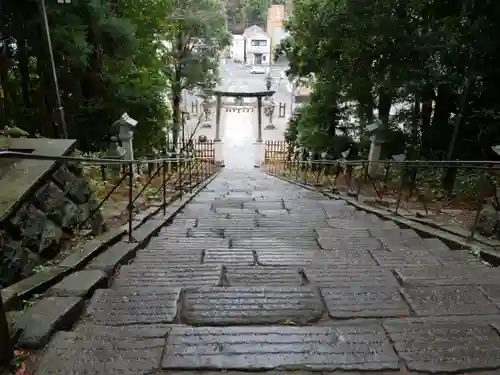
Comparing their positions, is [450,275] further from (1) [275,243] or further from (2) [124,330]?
(2) [124,330]

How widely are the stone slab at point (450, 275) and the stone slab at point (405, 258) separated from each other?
123mm

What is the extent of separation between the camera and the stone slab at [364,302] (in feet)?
7.91

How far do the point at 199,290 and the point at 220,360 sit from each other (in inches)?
31.5

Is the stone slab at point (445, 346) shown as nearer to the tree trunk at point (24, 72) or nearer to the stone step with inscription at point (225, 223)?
the stone step with inscription at point (225, 223)

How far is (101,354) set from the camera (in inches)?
75.7

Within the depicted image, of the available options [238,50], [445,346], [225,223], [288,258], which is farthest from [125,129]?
[238,50]

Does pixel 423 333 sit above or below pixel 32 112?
below

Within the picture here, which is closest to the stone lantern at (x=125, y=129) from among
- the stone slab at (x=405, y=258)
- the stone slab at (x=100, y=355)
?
the stone slab at (x=405, y=258)

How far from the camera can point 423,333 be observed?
214cm

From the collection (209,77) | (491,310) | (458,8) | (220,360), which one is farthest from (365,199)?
(209,77)

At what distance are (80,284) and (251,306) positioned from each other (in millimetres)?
Answer: 1086

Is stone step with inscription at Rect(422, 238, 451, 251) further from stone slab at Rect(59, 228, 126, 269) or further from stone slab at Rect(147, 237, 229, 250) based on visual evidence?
stone slab at Rect(59, 228, 126, 269)

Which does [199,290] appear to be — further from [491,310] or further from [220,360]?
[491,310]

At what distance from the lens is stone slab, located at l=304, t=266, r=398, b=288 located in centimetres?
286
